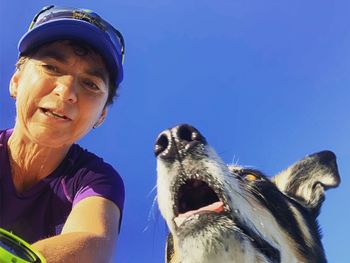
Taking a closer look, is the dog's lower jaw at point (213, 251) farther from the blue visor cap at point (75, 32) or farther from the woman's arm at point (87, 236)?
the blue visor cap at point (75, 32)

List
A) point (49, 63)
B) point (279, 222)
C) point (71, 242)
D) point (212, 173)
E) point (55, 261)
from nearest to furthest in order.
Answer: point (55, 261) < point (71, 242) < point (49, 63) < point (212, 173) < point (279, 222)

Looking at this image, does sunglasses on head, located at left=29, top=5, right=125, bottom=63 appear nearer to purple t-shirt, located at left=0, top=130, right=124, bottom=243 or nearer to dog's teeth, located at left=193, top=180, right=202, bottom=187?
purple t-shirt, located at left=0, top=130, right=124, bottom=243

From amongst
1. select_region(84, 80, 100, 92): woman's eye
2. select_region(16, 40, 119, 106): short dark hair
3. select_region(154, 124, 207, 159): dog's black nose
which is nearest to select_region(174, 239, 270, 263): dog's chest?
select_region(154, 124, 207, 159): dog's black nose

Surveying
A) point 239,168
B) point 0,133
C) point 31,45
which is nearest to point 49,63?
point 31,45

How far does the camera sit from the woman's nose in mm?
3148

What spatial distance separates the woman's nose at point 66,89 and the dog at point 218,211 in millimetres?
749

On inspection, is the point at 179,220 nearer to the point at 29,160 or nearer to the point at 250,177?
the point at 29,160

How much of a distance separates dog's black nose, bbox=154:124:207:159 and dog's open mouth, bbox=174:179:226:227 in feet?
0.77

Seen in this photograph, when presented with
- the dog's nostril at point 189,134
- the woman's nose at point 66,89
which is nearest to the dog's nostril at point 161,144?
the dog's nostril at point 189,134

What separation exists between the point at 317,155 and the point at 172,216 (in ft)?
7.64

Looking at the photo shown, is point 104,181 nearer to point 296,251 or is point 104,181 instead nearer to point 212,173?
point 212,173

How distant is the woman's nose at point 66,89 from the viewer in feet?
10.3

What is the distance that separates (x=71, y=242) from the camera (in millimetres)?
2463

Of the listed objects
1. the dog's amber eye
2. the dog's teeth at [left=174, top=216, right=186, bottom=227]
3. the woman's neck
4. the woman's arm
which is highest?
the dog's amber eye
